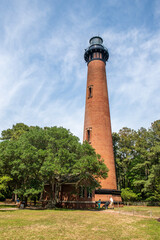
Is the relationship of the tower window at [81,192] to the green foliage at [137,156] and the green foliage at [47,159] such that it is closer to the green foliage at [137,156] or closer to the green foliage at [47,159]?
the green foliage at [47,159]

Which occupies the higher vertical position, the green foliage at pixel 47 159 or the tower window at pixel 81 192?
the green foliage at pixel 47 159

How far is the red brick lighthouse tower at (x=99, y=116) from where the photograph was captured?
27250mm

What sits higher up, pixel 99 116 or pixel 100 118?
pixel 99 116

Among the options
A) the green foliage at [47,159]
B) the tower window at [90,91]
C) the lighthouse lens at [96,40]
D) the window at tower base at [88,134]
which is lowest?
the green foliage at [47,159]

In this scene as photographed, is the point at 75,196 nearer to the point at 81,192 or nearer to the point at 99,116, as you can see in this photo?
the point at 81,192

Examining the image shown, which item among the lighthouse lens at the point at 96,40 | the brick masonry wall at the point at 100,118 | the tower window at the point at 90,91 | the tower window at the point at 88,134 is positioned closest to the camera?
the brick masonry wall at the point at 100,118

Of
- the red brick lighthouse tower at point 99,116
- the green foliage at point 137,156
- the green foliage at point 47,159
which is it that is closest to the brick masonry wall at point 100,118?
the red brick lighthouse tower at point 99,116

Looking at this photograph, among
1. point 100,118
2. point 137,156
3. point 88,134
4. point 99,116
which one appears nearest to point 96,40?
point 99,116

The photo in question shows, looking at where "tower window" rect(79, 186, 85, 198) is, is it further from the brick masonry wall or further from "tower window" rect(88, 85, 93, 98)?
"tower window" rect(88, 85, 93, 98)

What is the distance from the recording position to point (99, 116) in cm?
2958

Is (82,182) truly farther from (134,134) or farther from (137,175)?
(134,134)

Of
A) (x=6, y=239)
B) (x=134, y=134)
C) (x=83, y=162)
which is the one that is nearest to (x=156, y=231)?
(x=6, y=239)

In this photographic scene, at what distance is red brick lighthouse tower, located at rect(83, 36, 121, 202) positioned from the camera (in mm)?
27250

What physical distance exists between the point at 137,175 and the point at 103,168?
23666mm
